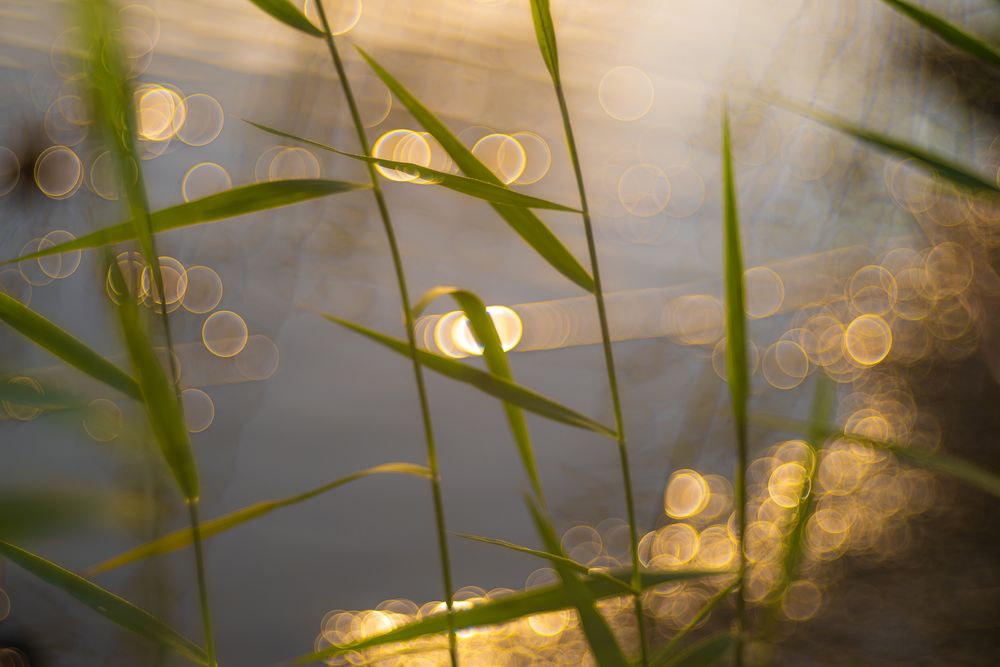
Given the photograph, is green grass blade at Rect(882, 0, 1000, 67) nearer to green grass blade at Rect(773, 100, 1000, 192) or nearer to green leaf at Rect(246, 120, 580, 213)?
green grass blade at Rect(773, 100, 1000, 192)

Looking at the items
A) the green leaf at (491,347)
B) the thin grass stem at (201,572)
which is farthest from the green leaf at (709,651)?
the thin grass stem at (201,572)

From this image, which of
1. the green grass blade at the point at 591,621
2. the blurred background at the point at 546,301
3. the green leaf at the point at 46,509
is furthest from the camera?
the blurred background at the point at 546,301

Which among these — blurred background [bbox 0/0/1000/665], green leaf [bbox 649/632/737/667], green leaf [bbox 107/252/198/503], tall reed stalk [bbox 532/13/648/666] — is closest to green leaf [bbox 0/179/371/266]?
green leaf [bbox 107/252/198/503]

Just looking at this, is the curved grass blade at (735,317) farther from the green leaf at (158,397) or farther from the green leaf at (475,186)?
the green leaf at (158,397)

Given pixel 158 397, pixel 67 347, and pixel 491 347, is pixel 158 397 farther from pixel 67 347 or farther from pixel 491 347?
pixel 491 347

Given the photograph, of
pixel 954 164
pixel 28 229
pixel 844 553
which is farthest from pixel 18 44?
pixel 844 553

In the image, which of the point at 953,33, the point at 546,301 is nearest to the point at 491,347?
the point at 953,33

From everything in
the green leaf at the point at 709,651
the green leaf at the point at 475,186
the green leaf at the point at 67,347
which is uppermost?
the green leaf at the point at 475,186

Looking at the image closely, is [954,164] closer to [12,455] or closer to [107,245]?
[107,245]
